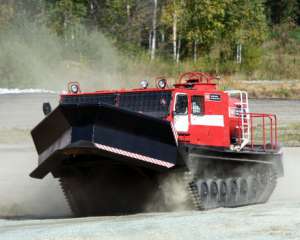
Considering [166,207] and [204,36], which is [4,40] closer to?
[204,36]

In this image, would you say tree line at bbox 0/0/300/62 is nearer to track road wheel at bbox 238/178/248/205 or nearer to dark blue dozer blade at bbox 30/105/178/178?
track road wheel at bbox 238/178/248/205

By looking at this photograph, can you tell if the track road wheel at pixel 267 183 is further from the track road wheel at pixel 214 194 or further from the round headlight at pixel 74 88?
the round headlight at pixel 74 88

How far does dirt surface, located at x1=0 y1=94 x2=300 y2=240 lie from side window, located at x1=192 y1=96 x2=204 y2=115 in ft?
6.25

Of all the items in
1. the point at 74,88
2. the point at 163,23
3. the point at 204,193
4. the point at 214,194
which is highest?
the point at 74,88

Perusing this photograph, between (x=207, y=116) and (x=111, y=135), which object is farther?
(x=207, y=116)

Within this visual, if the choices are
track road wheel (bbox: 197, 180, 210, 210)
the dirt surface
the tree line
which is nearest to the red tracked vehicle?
track road wheel (bbox: 197, 180, 210, 210)

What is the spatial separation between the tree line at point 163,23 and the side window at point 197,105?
34440mm

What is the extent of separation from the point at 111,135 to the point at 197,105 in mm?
2277

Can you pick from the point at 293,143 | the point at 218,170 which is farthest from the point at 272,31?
the point at 218,170

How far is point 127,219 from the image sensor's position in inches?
543

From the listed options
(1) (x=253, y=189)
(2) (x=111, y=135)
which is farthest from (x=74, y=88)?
(1) (x=253, y=189)

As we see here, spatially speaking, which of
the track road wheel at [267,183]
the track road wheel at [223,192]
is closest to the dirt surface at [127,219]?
the track road wheel at [267,183]

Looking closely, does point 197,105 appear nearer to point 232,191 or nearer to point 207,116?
point 207,116

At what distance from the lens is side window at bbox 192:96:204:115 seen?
15859mm
